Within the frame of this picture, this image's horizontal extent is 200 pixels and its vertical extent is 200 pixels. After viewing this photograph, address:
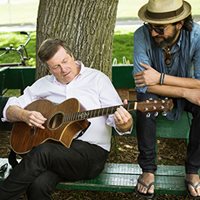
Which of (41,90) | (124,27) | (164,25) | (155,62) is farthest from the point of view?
(124,27)

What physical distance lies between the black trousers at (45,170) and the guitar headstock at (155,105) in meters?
0.57

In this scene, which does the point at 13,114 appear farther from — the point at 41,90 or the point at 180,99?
the point at 180,99

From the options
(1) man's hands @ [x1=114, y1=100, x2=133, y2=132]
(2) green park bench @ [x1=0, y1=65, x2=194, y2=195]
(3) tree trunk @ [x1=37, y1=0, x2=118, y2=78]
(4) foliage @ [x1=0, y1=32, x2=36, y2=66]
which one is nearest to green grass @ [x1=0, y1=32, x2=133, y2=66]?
(4) foliage @ [x1=0, y1=32, x2=36, y2=66]

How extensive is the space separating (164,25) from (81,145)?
1030 millimetres

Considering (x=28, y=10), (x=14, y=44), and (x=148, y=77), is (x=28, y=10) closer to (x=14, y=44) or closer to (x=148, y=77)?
(x=14, y=44)

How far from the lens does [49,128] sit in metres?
3.37

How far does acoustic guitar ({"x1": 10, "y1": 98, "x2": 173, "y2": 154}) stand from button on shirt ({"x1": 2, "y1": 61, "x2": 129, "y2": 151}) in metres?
0.11

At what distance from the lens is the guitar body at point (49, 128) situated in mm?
3271

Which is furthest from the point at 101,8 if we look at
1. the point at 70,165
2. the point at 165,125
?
the point at 70,165

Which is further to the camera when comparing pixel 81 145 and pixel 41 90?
pixel 41 90

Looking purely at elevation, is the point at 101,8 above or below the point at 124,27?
above

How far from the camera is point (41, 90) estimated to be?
371 centimetres

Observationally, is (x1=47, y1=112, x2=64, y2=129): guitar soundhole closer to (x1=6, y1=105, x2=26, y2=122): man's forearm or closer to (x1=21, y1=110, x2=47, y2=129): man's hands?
(x1=21, y1=110, x2=47, y2=129): man's hands

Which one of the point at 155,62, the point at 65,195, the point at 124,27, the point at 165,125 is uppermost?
the point at 155,62
